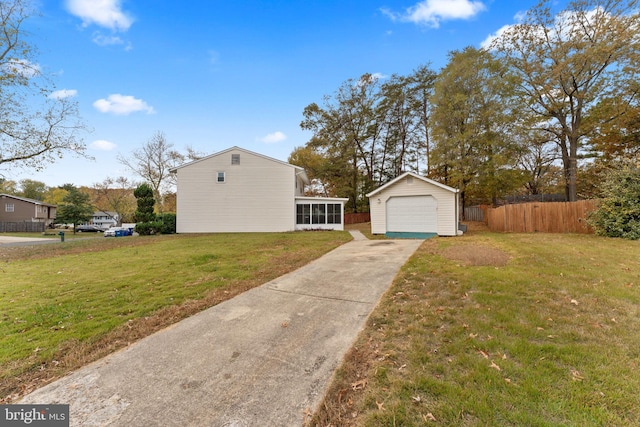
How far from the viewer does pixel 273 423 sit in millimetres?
1922

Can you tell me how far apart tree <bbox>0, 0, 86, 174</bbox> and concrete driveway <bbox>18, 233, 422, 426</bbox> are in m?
15.4

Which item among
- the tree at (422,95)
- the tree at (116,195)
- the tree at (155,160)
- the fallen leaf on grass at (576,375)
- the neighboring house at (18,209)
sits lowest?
the fallen leaf on grass at (576,375)

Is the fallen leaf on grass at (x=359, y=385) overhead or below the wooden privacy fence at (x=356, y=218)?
below

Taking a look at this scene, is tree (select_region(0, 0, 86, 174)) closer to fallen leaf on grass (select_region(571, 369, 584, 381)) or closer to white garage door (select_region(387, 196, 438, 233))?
white garage door (select_region(387, 196, 438, 233))

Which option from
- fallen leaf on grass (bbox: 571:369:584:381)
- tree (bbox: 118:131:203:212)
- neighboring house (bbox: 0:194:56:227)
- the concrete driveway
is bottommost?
the concrete driveway

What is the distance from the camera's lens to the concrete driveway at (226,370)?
6.72 ft

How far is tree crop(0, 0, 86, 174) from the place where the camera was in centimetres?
1148

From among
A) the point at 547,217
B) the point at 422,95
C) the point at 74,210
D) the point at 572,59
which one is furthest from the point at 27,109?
the point at 422,95

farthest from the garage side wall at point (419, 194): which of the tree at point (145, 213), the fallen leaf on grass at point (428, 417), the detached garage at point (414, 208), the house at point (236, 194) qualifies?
the tree at point (145, 213)

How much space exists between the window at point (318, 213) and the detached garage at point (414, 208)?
5.02m

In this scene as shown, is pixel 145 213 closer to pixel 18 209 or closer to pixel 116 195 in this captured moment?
pixel 116 195

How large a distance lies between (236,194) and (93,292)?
14.5 m

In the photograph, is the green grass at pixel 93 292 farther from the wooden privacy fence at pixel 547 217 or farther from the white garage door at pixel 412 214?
the wooden privacy fence at pixel 547 217

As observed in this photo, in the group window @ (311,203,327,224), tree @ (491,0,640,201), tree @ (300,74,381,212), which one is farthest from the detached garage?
tree @ (300,74,381,212)
